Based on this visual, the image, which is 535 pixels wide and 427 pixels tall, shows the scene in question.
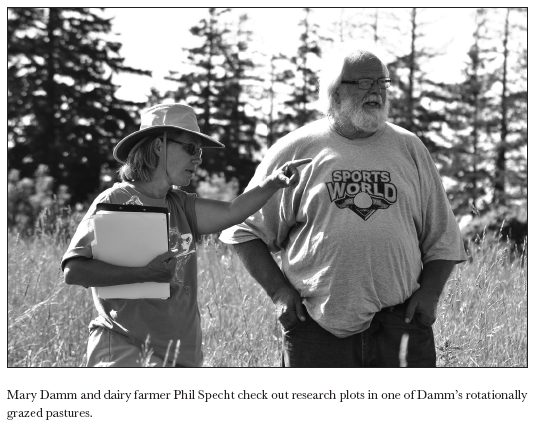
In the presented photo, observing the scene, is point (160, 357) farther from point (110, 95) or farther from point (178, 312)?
point (110, 95)

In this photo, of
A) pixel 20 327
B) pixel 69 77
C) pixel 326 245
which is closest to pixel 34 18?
pixel 69 77

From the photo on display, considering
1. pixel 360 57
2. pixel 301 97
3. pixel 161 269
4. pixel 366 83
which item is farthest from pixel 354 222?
pixel 301 97

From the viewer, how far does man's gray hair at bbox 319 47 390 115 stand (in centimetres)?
359

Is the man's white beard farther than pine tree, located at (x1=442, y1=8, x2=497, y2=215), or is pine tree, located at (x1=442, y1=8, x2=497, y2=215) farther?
pine tree, located at (x1=442, y1=8, x2=497, y2=215)

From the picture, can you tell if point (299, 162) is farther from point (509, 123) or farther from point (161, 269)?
point (509, 123)

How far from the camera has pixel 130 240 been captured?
3084mm

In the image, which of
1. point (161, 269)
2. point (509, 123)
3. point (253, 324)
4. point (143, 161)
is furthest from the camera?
point (509, 123)

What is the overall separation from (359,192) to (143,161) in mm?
958

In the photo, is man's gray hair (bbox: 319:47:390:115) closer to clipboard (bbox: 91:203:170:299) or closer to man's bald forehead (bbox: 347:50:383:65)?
man's bald forehead (bbox: 347:50:383:65)

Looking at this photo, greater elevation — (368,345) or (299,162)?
(299,162)

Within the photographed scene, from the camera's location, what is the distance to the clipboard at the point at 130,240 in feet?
10.0

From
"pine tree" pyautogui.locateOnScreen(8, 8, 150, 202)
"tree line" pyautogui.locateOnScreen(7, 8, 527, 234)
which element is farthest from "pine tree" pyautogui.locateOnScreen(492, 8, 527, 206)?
"pine tree" pyautogui.locateOnScreen(8, 8, 150, 202)

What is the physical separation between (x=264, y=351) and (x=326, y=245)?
1656mm

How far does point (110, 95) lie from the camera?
31719mm
